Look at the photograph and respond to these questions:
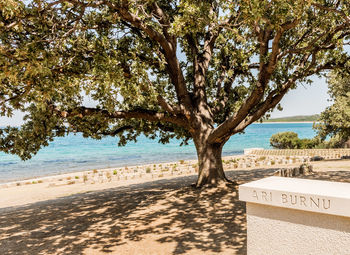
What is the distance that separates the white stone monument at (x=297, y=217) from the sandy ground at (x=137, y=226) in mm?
1784

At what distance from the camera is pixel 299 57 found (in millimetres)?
11484

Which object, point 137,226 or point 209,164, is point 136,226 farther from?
point 209,164

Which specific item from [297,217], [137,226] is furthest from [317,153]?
[297,217]

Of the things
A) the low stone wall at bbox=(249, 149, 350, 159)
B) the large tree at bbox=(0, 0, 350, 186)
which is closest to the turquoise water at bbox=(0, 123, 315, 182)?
the low stone wall at bbox=(249, 149, 350, 159)

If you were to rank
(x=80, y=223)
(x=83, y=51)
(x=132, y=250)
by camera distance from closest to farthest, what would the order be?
(x=132, y=250) → (x=80, y=223) → (x=83, y=51)

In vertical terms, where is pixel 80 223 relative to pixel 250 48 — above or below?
below

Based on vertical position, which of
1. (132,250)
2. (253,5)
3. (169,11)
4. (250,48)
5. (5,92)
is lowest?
(132,250)

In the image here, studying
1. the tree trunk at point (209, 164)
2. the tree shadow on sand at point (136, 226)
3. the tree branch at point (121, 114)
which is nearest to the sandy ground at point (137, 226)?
the tree shadow on sand at point (136, 226)

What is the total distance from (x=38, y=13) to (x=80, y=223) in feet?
18.0

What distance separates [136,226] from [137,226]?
3 cm

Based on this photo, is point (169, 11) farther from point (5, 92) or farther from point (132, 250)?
point (132, 250)

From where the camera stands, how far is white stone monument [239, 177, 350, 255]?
3256mm

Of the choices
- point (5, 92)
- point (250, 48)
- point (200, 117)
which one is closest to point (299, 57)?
point (250, 48)

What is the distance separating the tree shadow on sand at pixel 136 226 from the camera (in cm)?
604
